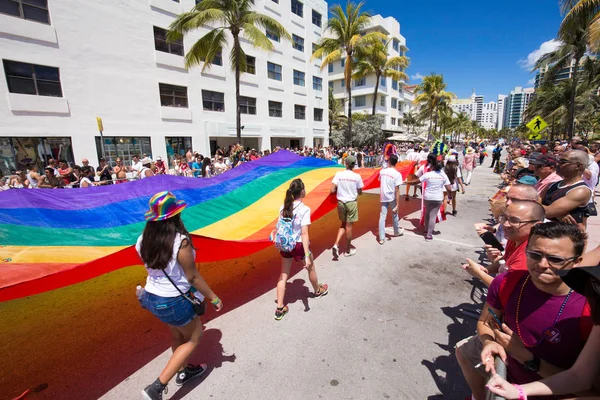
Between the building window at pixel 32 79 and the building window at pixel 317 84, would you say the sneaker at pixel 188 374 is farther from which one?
the building window at pixel 317 84

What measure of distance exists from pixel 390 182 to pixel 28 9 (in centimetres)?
1791

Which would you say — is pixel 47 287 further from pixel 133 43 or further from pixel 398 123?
pixel 398 123

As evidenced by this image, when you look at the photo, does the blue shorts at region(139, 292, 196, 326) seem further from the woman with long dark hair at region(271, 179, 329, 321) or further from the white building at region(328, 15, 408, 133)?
the white building at region(328, 15, 408, 133)

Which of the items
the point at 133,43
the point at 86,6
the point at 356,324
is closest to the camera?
the point at 356,324

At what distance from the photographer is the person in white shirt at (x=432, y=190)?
19.7 feet

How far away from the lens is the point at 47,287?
8.20ft

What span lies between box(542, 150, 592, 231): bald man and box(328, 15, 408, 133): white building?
40.2 meters

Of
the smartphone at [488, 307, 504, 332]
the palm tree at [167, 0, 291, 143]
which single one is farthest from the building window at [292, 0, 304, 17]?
the smartphone at [488, 307, 504, 332]

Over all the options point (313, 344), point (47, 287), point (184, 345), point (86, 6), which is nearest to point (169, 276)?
point (184, 345)

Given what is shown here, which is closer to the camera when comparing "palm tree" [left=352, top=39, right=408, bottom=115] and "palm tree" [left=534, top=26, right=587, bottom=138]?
"palm tree" [left=534, top=26, right=587, bottom=138]

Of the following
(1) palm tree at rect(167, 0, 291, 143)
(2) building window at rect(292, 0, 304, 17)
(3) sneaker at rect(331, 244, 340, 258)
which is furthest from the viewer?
(2) building window at rect(292, 0, 304, 17)

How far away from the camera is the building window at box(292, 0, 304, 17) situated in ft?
86.3

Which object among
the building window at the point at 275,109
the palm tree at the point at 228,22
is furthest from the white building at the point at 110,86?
the palm tree at the point at 228,22

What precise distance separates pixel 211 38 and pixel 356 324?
15.6m
